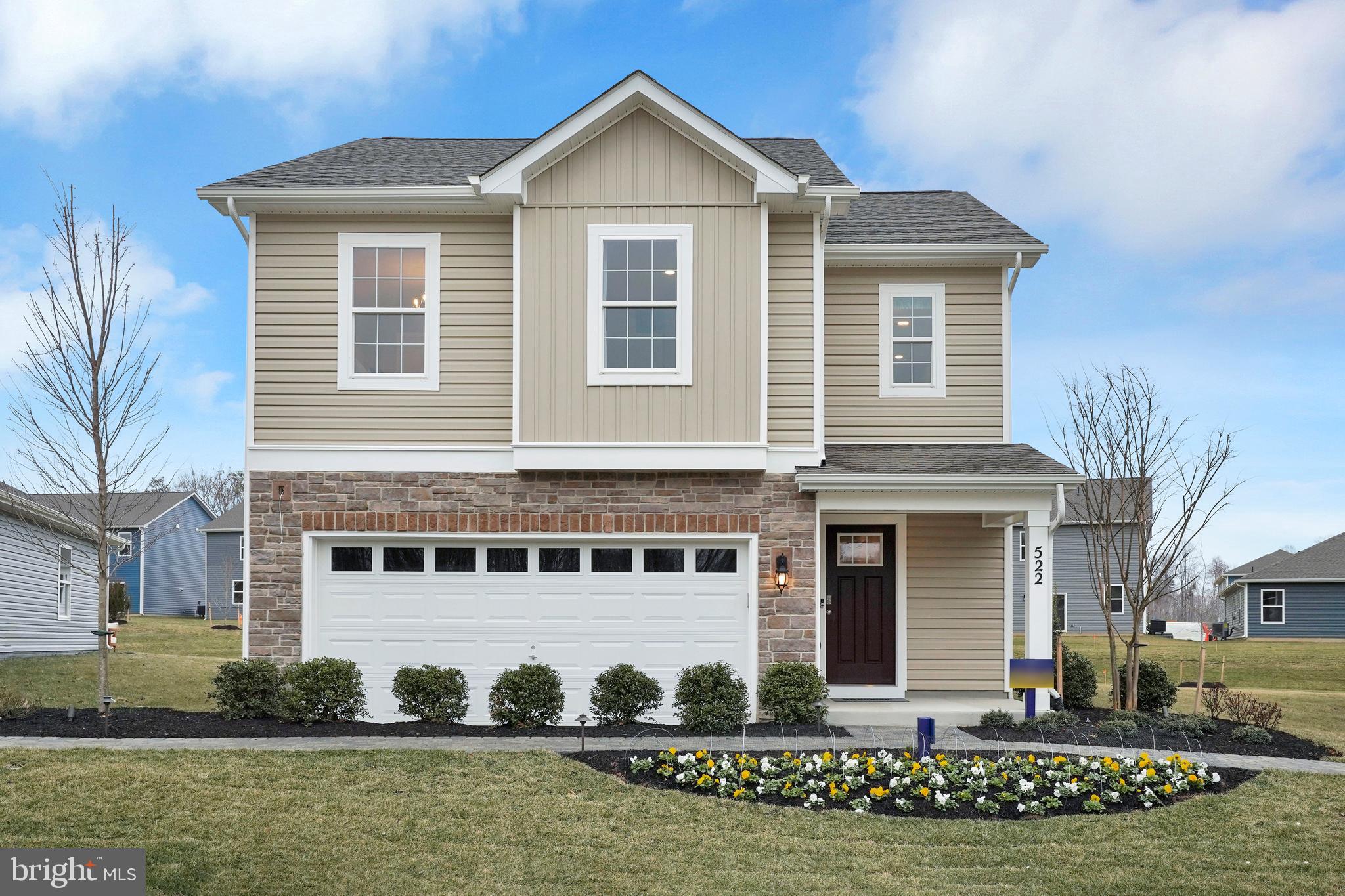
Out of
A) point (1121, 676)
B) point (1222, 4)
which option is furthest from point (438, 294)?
point (1222, 4)

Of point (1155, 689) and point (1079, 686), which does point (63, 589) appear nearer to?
point (1079, 686)

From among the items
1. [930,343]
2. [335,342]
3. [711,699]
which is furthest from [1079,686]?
[335,342]

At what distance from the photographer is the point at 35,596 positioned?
2020 cm

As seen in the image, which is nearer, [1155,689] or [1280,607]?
[1155,689]

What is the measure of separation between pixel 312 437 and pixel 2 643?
37.9 feet

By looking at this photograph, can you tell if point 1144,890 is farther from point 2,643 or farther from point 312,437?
point 2,643

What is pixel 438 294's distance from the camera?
1162 centimetres

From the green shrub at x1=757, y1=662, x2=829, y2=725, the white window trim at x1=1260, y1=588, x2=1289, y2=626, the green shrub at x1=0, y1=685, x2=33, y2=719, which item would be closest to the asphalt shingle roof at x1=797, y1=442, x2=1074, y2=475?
the green shrub at x1=757, y1=662, x2=829, y2=725

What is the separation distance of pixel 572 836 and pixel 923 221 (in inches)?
377

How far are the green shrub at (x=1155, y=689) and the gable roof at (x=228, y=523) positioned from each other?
3337cm

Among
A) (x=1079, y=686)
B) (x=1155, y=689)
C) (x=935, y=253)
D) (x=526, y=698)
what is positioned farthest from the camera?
(x=935, y=253)

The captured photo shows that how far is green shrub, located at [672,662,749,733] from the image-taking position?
10367 millimetres

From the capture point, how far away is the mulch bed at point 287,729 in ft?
32.2

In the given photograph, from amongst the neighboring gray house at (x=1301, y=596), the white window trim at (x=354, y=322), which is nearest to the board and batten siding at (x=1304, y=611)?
the neighboring gray house at (x=1301, y=596)
